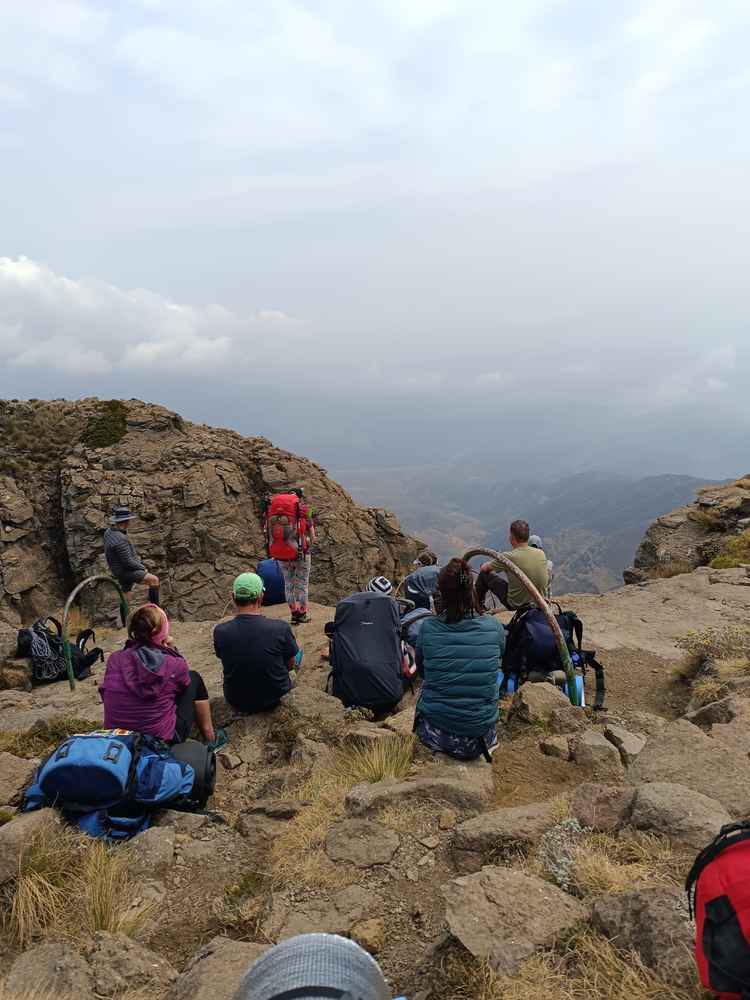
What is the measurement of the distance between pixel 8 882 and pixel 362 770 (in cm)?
287

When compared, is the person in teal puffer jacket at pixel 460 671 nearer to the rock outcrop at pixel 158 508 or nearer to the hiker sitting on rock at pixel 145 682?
the hiker sitting on rock at pixel 145 682

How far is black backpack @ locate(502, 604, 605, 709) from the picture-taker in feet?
25.6

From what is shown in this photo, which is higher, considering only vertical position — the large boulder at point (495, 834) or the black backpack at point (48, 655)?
the large boulder at point (495, 834)

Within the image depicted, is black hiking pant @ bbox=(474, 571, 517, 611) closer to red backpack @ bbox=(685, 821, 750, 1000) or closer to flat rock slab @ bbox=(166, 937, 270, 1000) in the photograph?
flat rock slab @ bbox=(166, 937, 270, 1000)

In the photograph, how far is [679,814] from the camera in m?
3.74

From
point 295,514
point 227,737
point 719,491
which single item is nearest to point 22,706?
point 227,737

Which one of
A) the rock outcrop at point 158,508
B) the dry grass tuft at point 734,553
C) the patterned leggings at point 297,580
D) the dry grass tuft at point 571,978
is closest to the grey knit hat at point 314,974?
the dry grass tuft at point 571,978

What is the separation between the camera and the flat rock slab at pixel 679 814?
3.64m

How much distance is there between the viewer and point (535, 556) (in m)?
8.70

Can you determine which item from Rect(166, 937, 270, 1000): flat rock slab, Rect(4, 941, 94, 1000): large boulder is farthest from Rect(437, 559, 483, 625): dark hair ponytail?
Rect(4, 941, 94, 1000): large boulder

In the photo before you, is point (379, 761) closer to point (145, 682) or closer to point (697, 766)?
point (145, 682)

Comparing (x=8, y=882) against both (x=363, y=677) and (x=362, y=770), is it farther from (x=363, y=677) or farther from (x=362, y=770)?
(x=363, y=677)

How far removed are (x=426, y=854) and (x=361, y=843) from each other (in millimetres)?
498

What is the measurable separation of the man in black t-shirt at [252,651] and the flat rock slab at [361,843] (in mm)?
2623
